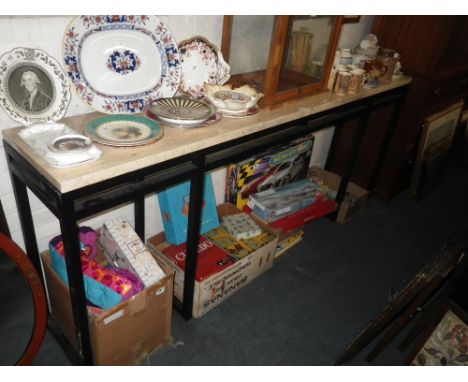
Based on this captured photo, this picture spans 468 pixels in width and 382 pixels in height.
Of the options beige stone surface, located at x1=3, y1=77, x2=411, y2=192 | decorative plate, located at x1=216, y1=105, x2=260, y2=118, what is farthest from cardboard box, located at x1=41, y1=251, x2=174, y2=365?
decorative plate, located at x1=216, y1=105, x2=260, y2=118

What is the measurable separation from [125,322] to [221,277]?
0.54 m

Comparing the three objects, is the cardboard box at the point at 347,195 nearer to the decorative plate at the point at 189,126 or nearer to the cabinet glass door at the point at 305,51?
the cabinet glass door at the point at 305,51

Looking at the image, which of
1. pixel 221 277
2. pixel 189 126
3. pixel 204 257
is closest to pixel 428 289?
pixel 221 277

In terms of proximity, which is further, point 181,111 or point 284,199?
point 284,199

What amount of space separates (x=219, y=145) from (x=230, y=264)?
0.72 metres

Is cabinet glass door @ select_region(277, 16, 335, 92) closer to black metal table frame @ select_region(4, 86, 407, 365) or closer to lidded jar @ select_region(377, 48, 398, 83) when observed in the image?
black metal table frame @ select_region(4, 86, 407, 365)

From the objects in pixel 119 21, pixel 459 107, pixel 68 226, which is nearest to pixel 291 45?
pixel 119 21

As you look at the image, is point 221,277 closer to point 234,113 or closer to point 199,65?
point 234,113

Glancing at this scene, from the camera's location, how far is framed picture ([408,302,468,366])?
57.1 inches

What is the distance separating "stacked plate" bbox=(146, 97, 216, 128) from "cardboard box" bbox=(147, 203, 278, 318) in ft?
2.11

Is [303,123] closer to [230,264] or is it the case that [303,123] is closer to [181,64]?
[181,64]

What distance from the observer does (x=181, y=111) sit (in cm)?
150

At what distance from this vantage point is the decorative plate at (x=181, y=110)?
1421 millimetres

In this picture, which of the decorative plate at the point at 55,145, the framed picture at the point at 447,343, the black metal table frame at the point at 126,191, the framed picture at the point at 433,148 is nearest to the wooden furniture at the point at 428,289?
the framed picture at the point at 447,343
